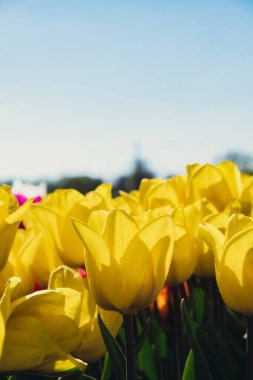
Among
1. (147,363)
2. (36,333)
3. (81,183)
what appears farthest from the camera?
(81,183)

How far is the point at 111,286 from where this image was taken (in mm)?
617

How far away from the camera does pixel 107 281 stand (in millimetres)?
617

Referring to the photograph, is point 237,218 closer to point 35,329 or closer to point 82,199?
point 35,329

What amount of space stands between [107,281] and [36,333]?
0.14 m

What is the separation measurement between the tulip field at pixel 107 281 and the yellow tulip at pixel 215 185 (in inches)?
1.9

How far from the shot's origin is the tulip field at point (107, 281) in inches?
20.4

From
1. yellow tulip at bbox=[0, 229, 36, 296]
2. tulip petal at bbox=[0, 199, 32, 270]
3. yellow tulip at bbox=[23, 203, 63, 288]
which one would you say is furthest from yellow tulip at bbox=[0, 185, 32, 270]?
yellow tulip at bbox=[23, 203, 63, 288]

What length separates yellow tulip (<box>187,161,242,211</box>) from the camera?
1.11m

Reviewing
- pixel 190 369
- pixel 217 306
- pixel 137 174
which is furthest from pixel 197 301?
pixel 137 174

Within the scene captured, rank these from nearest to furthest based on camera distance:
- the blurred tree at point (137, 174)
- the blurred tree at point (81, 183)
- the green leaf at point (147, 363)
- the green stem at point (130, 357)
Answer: the green stem at point (130, 357) → the green leaf at point (147, 363) → the blurred tree at point (81, 183) → the blurred tree at point (137, 174)

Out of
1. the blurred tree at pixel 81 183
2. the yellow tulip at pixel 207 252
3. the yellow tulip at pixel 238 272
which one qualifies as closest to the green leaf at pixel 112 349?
the yellow tulip at pixel 238 272

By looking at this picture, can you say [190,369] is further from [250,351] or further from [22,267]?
[22,267]

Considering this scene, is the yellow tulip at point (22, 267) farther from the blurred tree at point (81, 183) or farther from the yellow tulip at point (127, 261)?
the blurred tree at point (81, 183)

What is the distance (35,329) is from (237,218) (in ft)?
0.91
